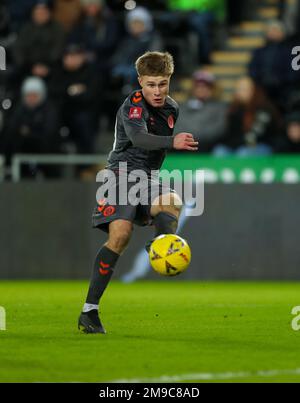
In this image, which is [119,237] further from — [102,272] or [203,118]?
[203,118]

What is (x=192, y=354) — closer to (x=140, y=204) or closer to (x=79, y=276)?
(x=140, y=204)

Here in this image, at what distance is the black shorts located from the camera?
30.6 feet

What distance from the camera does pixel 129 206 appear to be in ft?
30.6

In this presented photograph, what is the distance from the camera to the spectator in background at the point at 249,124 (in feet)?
56.7

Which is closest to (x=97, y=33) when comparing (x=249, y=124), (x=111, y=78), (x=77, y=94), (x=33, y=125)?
(x=111, y=78)

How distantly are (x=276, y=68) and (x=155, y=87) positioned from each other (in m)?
9.34

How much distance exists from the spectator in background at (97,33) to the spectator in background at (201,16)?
4.29 ft

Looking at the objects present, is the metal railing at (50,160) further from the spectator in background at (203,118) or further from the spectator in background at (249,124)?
the spectator in background at (249,124)

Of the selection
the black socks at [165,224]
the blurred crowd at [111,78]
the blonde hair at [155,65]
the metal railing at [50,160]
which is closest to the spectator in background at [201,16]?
the blurred crowd at [111,78]

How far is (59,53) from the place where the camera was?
1941 centimetres

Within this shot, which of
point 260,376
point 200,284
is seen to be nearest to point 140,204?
point 260,376

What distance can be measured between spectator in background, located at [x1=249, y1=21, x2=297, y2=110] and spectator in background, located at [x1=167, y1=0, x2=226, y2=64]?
1.89 meters

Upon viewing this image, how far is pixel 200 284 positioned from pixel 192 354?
809 centimetres
